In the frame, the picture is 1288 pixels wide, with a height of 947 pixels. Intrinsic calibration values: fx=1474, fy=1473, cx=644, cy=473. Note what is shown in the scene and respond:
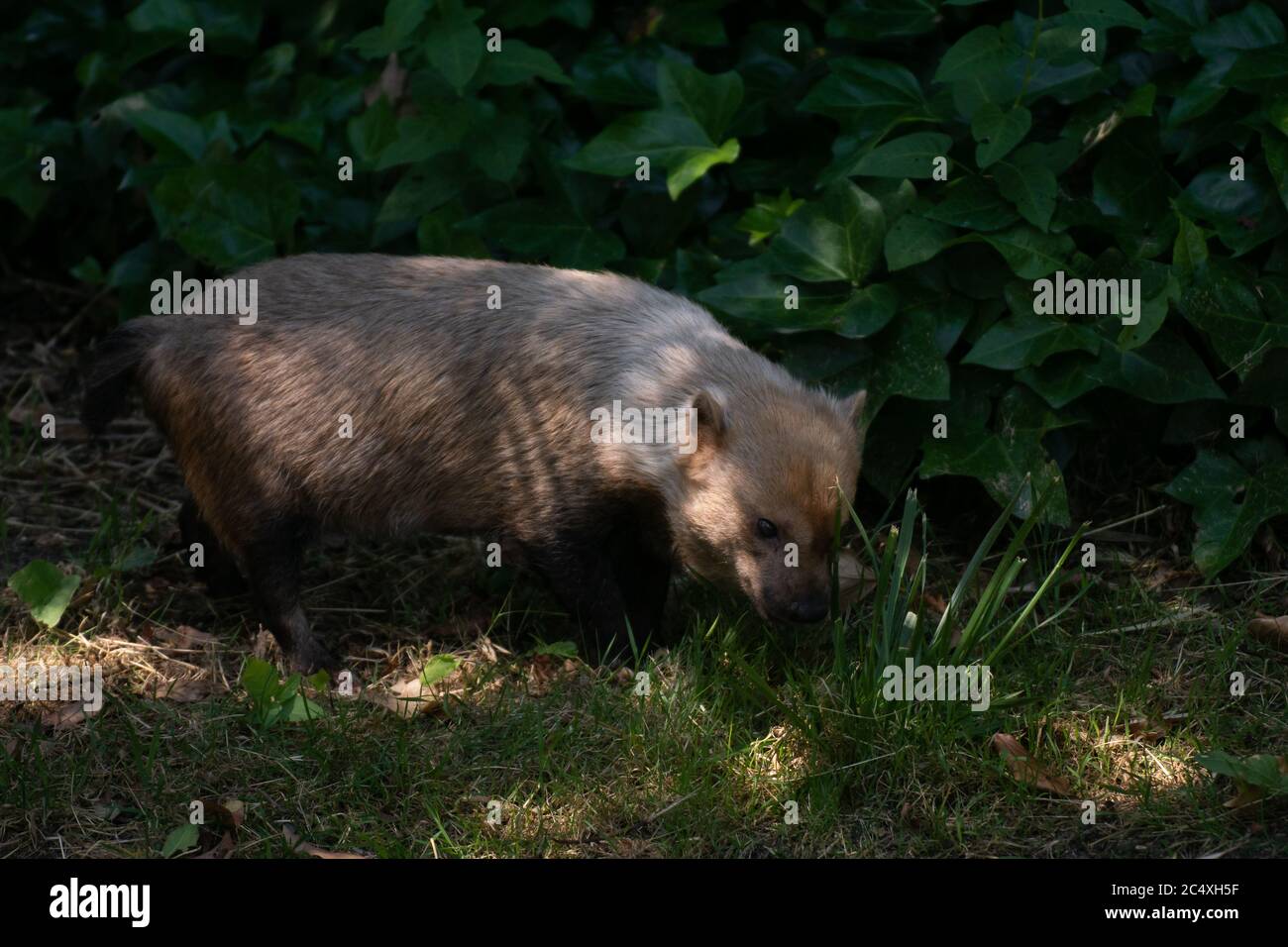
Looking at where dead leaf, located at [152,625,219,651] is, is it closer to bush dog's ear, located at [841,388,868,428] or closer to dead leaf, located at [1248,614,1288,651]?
bush dog's ear, located at [841,388,868,428]

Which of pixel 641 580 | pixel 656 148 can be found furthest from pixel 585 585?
pixel 656 148

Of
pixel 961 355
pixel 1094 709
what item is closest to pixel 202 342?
pixel 961 355

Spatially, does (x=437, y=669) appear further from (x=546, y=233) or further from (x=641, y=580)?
(x=546, y=233)

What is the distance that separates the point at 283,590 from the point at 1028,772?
9.08 ft

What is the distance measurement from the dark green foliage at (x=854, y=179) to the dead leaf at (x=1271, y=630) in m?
0.25

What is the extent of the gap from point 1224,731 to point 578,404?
2.46 metres

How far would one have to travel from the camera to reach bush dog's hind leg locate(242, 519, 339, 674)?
5.49 metres

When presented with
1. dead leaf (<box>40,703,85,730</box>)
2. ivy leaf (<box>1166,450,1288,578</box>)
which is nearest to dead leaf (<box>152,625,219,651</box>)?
dead leaf (<box>40,703,85,730</box>)

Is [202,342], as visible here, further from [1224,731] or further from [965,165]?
[1224,731]

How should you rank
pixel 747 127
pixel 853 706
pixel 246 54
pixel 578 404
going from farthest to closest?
pixel 246 54 < pixel 747 127 < pixel 578 404 < pixel 853 706

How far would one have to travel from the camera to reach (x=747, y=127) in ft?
21.0

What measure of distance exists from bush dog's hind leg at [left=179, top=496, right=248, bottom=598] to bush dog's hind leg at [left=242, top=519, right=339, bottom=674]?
406 mm

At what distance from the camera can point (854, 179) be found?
605cm

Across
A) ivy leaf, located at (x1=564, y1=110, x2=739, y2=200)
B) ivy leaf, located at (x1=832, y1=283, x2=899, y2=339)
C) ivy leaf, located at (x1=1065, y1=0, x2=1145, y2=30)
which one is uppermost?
ivy leaf, located at (x1=1065, y1=0, x2=1145, y2=30)
